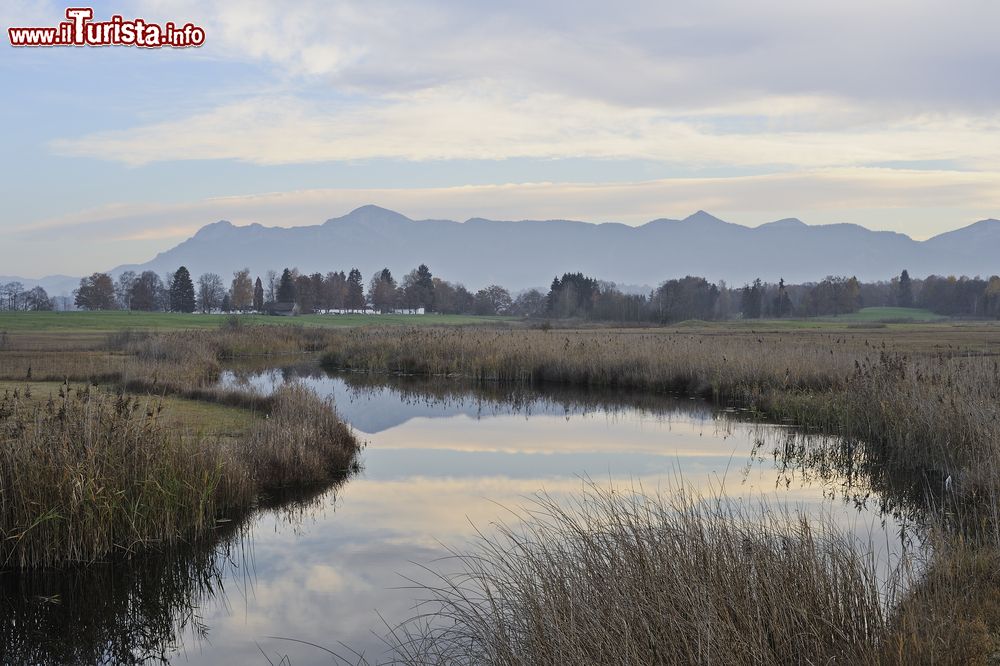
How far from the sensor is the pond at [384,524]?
321 inches

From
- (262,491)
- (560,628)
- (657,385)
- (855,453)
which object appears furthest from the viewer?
(657,385)

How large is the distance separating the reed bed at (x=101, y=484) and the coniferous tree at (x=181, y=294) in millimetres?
111148

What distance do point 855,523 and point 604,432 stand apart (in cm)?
904

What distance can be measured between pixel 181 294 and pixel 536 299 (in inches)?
2324

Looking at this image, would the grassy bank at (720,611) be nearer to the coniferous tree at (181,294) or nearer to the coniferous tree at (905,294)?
the coniferous tree at (181,294)

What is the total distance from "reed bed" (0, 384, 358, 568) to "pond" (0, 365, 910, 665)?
1.23 feet

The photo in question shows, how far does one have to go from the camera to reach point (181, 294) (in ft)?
385

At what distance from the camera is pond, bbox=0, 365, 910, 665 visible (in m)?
8.15

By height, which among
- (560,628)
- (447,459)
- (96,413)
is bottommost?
(447,459)

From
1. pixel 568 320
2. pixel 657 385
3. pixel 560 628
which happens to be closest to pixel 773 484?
pixel 560 628

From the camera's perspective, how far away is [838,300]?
395ft

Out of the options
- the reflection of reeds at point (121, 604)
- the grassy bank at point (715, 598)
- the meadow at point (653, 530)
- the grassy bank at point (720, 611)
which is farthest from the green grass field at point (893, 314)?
the grassy bank at point (720, 611)

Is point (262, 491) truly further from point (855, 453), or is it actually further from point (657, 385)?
point (657, 385)

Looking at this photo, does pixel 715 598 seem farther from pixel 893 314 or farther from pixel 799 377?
pixel 893 314
